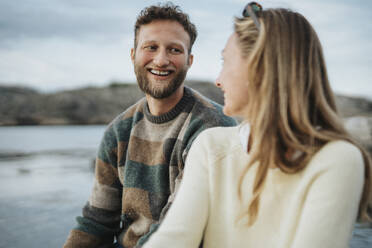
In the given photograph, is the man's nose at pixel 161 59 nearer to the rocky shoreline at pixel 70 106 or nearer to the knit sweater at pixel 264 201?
the knit sweater at pixel 264 201

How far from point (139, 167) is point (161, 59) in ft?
2.08

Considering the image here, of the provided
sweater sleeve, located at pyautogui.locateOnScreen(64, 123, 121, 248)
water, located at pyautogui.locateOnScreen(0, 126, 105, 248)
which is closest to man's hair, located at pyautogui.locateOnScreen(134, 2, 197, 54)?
sweater sleeve, located at pyautogui.locateOnScreen(64, 123, 121, 248)

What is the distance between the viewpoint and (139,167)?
6.37 feet

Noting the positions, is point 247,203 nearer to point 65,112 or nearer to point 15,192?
point 15,192

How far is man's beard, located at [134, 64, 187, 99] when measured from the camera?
2025 mm

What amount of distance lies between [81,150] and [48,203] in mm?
5021

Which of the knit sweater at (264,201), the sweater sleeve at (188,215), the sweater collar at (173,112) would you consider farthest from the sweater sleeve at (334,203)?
the sweater collar at (173,112)

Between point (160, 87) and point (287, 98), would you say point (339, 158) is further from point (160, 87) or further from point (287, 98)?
point (160, 87)

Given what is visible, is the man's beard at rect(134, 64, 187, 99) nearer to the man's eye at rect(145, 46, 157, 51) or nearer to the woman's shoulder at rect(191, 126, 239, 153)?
the man's eye at rect(145, 46, 157, 51)

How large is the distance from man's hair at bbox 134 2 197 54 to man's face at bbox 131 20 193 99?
0.03 m

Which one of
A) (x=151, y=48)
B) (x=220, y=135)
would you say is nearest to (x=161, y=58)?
(x=151, y=48)

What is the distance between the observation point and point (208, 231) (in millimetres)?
1197

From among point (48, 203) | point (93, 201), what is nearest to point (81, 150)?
point (48, 203)

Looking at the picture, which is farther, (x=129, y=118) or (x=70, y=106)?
(x=70, y=106)
